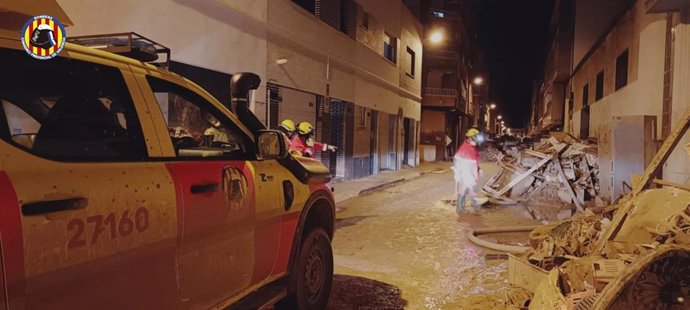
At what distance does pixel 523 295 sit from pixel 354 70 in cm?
1415

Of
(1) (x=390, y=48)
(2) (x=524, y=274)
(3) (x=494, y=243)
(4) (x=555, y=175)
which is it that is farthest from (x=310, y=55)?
(2) (x=524, y=274)

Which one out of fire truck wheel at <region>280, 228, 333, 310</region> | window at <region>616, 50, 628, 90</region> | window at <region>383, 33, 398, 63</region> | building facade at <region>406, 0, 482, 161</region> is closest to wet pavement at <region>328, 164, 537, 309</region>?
fire truck wheel at <region>280, 228, 333, 310</region>

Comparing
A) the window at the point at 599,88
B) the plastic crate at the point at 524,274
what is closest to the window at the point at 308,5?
the window at the point at 599,88

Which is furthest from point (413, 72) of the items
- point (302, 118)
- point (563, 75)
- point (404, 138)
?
point (302, 118)

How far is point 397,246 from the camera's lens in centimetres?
772

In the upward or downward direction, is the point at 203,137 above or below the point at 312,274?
above

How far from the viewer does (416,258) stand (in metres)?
6.96

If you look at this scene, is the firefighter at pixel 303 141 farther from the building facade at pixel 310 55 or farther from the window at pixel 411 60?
the window at pixel 411 60

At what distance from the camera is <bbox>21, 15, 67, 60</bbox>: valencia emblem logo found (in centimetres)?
230

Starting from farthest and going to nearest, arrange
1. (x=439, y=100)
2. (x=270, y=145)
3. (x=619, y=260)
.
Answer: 1. (x=439, y=100)
2. (x=270, y=145)
3. (x=619, y=260)

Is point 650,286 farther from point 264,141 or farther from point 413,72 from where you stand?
point 413,72

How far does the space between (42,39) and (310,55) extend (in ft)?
39.7

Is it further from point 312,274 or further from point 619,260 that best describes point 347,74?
point 619,260

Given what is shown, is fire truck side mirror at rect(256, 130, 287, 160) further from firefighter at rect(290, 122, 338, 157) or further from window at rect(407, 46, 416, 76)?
window at rect(407, 46, 416, 76)
